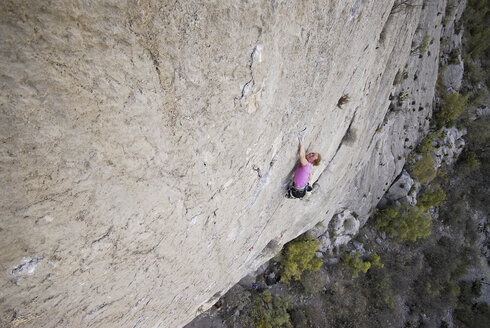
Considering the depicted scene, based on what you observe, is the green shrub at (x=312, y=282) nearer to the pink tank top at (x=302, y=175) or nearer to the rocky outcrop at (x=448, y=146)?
the pink tank top at (x=302, y=175)

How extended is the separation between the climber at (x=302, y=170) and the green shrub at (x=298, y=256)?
13.2ft

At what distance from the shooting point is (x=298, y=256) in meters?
7.52

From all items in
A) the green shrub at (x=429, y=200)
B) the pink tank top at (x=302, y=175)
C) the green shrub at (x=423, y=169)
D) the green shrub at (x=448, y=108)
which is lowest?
the green shrub at (x=429, y=200)

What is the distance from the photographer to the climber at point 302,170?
374 cm

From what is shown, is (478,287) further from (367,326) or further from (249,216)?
(249,216)

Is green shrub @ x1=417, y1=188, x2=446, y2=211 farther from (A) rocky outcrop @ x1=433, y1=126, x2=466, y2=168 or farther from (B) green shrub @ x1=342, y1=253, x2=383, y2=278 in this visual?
(B) green shrub @ x1=342, y1=253, x2=383, y2=278

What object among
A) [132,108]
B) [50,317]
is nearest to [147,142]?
[132,108]

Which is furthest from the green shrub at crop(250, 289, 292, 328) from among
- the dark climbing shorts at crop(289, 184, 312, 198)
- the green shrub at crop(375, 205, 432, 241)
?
the dark climbing shorts at crop(289, 184, 312, 198)

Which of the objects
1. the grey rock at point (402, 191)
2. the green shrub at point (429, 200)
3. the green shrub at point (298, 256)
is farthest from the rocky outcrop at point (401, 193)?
the green shrub at point (298, 256)

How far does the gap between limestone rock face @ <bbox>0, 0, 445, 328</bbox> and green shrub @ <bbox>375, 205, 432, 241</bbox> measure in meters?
7.44

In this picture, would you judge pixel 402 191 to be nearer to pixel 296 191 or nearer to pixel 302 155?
pixel 296 191

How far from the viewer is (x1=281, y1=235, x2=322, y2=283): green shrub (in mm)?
7488

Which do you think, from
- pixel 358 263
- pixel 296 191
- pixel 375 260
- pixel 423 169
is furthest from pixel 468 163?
pixel 296 191

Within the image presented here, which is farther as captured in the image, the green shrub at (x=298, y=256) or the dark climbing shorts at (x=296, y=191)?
the green shrub at (x=298, y=256)
